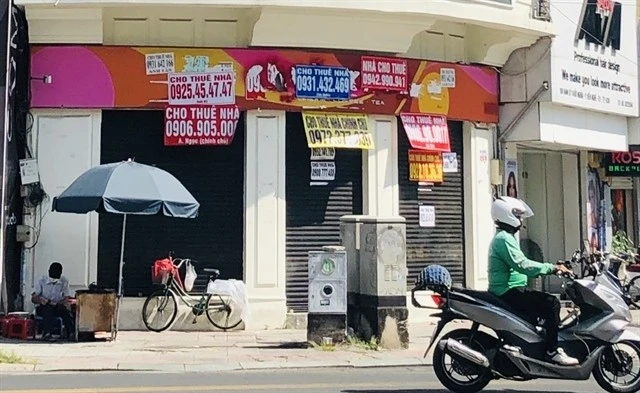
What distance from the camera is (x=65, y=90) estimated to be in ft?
48.3

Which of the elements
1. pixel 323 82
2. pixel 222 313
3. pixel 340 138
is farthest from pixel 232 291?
pixel 323 82

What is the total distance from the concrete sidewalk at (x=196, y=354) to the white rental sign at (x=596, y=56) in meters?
6.62

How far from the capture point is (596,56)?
59.1 feet

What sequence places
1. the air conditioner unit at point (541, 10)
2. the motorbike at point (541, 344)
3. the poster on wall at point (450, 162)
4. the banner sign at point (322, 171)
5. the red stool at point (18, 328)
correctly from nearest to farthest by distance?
the motorbike at point (541, 344), the red stool at point (18, 328), the banner sign at point (322, 171), the poster on wall at point (450, 162), the air conditioner unit at point (541, 10)

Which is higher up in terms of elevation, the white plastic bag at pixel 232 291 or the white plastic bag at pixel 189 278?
the white plastic bag at pixel 189 278

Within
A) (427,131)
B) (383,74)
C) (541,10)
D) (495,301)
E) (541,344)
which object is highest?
(541,10)

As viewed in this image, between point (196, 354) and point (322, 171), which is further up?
point (322, 171)

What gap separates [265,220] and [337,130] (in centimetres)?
211

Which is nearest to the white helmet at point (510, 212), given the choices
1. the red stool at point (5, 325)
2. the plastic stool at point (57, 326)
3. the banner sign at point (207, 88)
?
the banner sign at point (207, 88)

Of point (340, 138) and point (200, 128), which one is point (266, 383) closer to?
point (200, 128)

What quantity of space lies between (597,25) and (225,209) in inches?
360

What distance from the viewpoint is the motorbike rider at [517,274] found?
8094mm

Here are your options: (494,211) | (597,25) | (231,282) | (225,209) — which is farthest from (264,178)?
(597,25)

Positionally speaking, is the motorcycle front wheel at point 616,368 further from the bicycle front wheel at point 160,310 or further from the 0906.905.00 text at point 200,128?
the 0906.905.00 text at point 200,128
